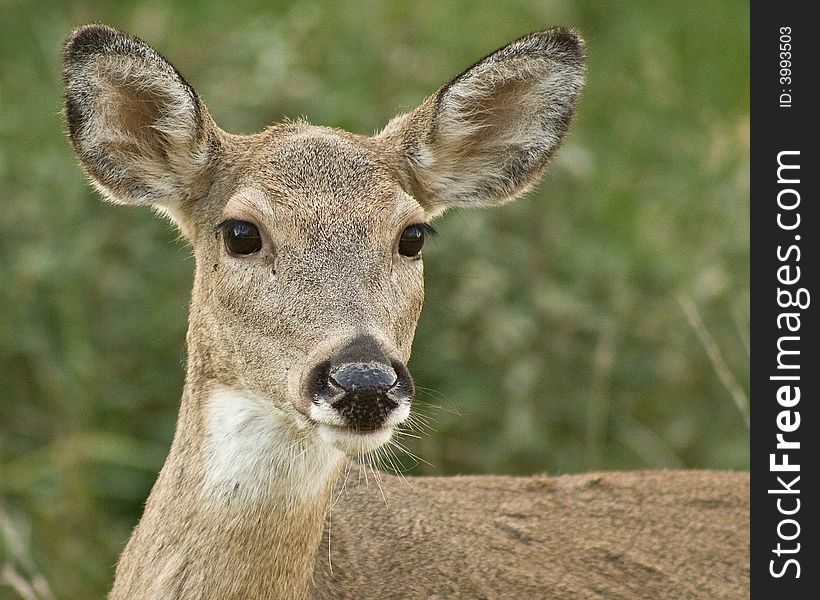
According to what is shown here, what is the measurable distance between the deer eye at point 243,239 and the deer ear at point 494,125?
25.9 inches

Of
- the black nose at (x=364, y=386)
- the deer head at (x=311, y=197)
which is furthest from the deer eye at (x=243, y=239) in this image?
the black nose at (x=364, y=386)

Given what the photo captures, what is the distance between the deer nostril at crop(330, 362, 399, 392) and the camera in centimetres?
386

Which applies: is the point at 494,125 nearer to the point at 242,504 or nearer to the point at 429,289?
the point at 242,504

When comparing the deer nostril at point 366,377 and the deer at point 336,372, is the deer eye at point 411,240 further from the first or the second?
the deer nostril at point 366,377

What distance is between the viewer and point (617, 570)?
5191mm

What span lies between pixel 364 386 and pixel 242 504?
784 millimetres

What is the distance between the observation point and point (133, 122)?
495 centimetres

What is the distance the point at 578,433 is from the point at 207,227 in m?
3.37

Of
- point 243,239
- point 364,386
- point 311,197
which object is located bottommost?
point 364,386

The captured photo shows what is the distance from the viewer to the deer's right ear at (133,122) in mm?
4699

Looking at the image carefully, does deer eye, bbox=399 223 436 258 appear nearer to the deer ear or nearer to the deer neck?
the deer ear

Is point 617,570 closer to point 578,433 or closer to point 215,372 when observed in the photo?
point 215,372
